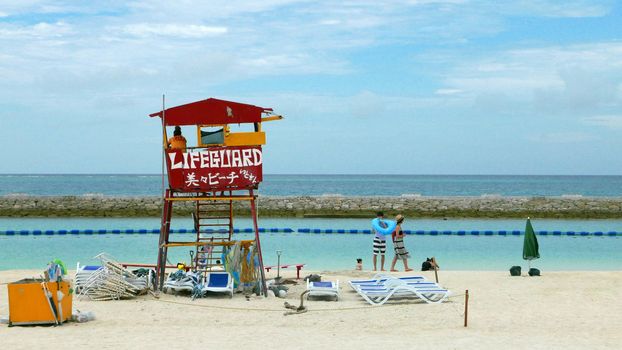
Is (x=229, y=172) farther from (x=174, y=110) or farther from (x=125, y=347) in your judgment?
(x=125, y=347)

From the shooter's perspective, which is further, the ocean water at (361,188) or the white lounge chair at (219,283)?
the ocean water at (361,188)

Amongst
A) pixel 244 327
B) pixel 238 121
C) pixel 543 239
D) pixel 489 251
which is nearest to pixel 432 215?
pixel 543 239

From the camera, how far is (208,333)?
35.2ft

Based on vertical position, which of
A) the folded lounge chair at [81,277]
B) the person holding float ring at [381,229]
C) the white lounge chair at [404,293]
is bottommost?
the white lounge chair at [404,293]

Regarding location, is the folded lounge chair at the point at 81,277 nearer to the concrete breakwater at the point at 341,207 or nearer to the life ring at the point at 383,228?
the life ring at the point at 383,228

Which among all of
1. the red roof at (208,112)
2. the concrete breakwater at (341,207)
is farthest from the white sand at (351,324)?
the concrete breakwater at (341,207)

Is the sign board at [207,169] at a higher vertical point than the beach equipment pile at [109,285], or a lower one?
higher

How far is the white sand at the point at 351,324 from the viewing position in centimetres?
1005

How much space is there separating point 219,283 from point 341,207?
28.9 metres

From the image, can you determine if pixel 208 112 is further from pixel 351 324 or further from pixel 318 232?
pixel 318 232

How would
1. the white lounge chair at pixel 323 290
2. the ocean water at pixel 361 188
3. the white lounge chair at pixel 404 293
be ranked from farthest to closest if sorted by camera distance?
the ocean water at pixel 361 188, the white lounge chair at pixel 323 290, the white lounge chair at pixel 404 293

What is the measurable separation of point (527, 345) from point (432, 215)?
101 feet

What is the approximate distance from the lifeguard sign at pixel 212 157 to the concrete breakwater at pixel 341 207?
83.2 ft

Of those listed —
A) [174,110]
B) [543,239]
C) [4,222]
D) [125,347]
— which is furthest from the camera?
[4,222]
